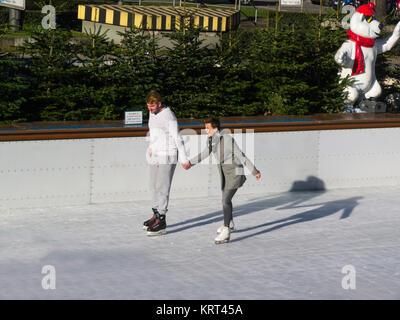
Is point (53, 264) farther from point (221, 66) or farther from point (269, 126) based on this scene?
point (221, 66)

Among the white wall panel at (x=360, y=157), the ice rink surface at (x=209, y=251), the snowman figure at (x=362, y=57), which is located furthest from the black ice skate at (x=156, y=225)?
the snowman figure at (x=362, y=57)

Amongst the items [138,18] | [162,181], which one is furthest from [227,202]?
[138,18]

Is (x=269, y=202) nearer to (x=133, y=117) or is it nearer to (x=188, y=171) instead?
(x=188, y=171)

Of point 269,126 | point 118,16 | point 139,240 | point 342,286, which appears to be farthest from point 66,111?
point 118,16

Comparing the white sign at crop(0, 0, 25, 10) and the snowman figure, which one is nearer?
the white sign at crop(0, 0, 25, 10)

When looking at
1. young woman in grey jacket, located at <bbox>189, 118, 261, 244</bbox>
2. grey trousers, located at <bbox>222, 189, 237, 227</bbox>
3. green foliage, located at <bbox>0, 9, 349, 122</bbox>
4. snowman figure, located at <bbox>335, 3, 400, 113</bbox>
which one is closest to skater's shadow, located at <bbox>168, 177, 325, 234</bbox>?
grey trousers, located at <bbox>222, 189, 237, 227</bbox>

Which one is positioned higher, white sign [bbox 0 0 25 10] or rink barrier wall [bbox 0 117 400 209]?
white sign [bbox 0 0 25 10]

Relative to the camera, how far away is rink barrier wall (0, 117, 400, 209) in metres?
10.0

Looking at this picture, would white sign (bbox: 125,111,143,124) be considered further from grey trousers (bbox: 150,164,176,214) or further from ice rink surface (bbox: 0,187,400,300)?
grey trousers (bbox: 150,164,176,214)

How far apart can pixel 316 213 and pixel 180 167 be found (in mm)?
2005

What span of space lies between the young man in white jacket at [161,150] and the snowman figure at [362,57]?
245 inches

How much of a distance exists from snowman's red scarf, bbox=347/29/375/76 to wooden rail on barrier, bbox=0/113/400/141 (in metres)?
2.03

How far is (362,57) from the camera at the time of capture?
48.2ft

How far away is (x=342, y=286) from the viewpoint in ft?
24.7
